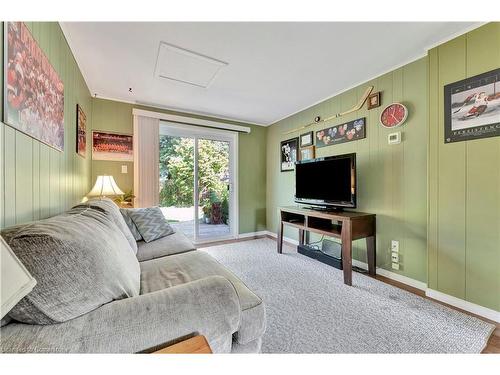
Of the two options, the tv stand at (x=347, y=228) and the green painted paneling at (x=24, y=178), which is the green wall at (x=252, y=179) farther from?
the green painted paneling at (x=24, y=178)

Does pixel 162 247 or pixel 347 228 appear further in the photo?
pixel 347 228

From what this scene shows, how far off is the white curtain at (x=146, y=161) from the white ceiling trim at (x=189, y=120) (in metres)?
0.06

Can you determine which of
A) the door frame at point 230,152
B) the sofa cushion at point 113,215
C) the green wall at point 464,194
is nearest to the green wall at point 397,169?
the green wall at point 464,194

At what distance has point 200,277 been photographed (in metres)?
1.22

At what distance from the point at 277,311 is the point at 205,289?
1115 millimetres

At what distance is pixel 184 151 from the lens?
141 inches

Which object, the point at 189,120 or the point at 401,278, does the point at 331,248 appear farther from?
the point at 189,120

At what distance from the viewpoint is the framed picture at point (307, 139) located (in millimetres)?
3213

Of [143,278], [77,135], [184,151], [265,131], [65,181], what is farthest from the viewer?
[265,131]

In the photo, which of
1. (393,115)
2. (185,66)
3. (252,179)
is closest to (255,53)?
(185,66)

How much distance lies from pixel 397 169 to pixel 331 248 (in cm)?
122

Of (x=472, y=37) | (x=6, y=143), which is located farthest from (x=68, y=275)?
(x=472, y=37)

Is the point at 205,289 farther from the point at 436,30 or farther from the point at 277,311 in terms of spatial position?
the point at 436,30

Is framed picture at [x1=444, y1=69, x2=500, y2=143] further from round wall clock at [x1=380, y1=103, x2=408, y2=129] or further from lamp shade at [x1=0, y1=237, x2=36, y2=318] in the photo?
lamp shade at [x1=0, y1=237, x2=36, y2=318]
